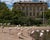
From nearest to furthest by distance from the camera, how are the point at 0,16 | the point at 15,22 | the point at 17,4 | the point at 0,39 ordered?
the point at 0,39
the point at 15,22
the point at 0,16
the point at 17,4

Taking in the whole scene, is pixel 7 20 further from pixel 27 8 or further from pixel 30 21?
pixel 27 8

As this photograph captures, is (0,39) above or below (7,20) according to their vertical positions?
above

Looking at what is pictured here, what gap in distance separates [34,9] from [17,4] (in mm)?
7380

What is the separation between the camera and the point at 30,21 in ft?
165

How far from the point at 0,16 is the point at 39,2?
91.1 feet

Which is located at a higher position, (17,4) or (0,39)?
(0,39)

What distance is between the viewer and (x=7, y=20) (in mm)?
50250

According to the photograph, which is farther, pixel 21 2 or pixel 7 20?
pixel 21 2

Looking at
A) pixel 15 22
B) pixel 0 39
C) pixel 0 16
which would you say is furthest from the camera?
pixel 0 16

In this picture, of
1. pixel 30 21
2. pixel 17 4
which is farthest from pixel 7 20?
pixel 17 4

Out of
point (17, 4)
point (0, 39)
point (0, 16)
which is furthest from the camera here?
point (17, 4)

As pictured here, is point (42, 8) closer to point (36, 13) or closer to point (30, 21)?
point (36, 13)

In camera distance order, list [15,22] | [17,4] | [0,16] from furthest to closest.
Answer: [17,4]
[0,16]
[15,22]

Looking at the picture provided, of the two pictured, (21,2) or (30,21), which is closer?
(30,21)
